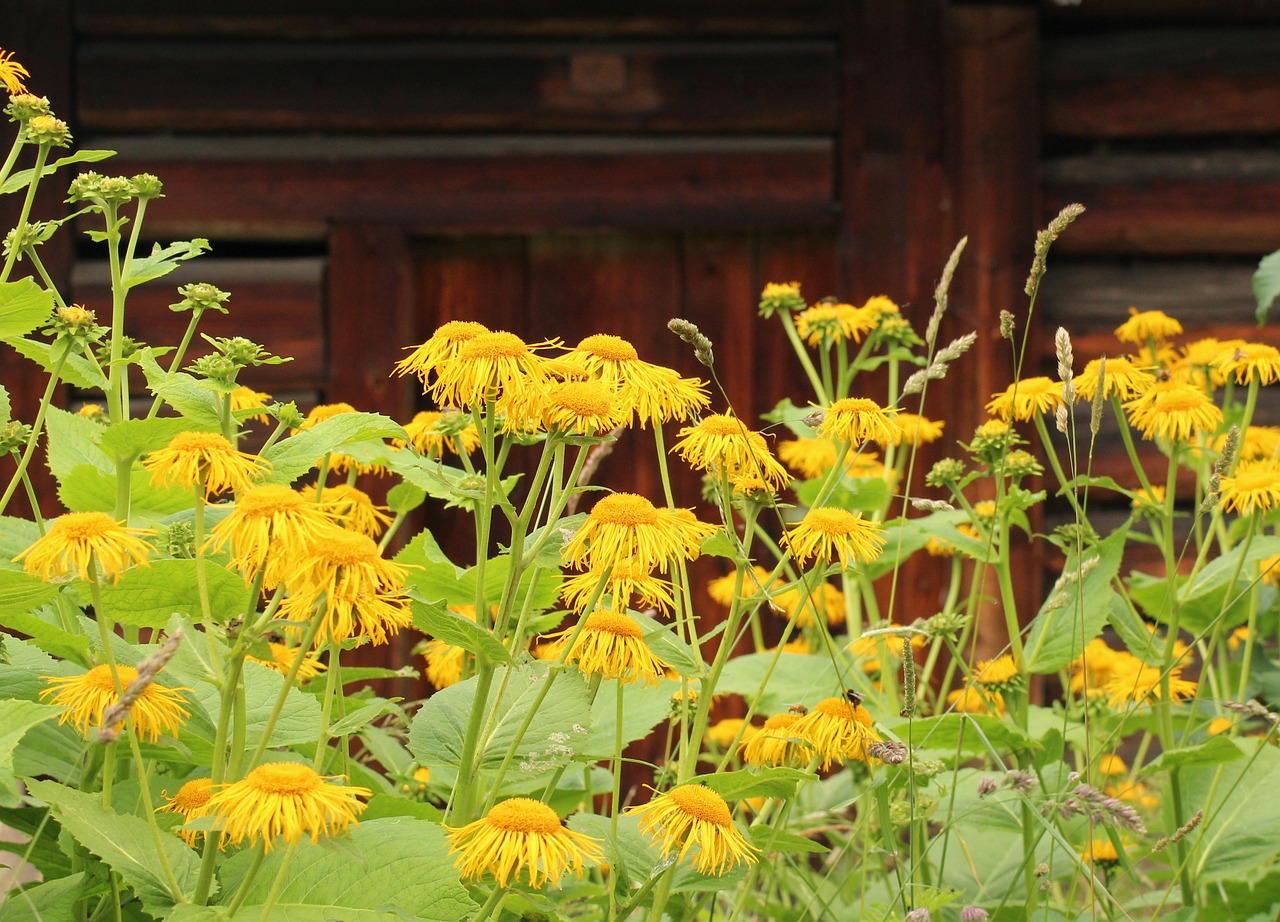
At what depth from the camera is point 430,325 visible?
390 cm

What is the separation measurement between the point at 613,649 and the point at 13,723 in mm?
446

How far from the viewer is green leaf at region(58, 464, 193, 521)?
1148mm

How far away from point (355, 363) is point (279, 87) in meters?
0.81

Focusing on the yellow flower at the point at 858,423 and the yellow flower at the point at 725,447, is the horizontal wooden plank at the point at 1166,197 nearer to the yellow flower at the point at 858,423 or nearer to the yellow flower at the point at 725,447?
the yellow flower at the point at 858,423

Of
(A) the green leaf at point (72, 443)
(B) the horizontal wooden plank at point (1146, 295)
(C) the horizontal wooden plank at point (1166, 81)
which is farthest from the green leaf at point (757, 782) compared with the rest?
(C) the horizontal wooden plank at point (1166, 81)

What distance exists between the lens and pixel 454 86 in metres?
3.79

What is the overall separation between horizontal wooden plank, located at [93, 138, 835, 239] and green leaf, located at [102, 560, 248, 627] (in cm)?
282

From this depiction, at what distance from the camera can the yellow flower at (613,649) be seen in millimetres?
1086

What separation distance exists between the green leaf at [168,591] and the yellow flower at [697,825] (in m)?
0.37

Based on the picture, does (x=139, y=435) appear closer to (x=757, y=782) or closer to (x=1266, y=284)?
(x=757, y=782)

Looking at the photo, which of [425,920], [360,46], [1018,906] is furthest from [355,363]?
[425,920]

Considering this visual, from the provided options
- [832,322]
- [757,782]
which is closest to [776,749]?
[757,782]

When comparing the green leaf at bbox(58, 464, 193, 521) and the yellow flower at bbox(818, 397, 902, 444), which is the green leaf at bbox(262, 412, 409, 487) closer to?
the green leaf at bbox(58, 464, 193, 521)

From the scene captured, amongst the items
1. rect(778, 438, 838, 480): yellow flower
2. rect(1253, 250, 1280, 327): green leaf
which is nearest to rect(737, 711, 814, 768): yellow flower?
rect(778, 438, 838, 480): yellow flower
